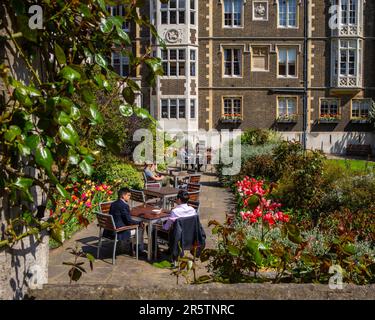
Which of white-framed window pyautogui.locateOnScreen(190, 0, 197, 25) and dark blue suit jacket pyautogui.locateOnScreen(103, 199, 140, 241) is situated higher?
white-framed window pyautogui.locateOnScreen(190, 0, 197, 25)

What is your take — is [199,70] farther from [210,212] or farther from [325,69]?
[210,212]

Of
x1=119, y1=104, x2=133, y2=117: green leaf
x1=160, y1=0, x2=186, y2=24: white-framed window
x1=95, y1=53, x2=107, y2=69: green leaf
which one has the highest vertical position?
A: x1=160, y1=0, x2=186, y2=24: white-framed window

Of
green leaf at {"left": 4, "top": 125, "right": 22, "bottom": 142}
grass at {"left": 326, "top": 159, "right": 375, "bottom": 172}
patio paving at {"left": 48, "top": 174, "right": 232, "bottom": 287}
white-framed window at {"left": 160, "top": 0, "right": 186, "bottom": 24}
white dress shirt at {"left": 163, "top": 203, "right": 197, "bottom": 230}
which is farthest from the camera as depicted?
white-framed window at {"left": 160, "top": 0, "right": 186, "bottom": 24}

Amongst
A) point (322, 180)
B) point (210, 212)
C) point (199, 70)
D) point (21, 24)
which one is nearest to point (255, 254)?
point (21, 24)

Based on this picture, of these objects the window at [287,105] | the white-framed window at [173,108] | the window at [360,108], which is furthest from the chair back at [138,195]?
the window at [360,108]

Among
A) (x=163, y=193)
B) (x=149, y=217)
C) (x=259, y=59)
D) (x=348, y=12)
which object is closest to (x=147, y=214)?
(x=149, y=217)

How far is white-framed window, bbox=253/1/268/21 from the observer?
32312mm

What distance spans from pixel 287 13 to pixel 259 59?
11.8ft

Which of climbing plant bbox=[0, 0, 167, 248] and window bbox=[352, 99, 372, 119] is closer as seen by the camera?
climbing plant bbox=[0, 0, 167, 248]

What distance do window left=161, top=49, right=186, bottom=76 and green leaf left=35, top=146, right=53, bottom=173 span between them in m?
29.1

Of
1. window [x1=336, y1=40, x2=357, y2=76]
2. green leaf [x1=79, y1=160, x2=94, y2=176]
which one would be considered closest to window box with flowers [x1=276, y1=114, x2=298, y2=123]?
window [x1=336, y1=40, x2=357, y2=76]

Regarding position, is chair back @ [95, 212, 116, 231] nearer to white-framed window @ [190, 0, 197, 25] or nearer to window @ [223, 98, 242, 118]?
window @ [223, 98, 242, 118]

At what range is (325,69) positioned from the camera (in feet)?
107

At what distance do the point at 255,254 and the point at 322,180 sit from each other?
8003mm
